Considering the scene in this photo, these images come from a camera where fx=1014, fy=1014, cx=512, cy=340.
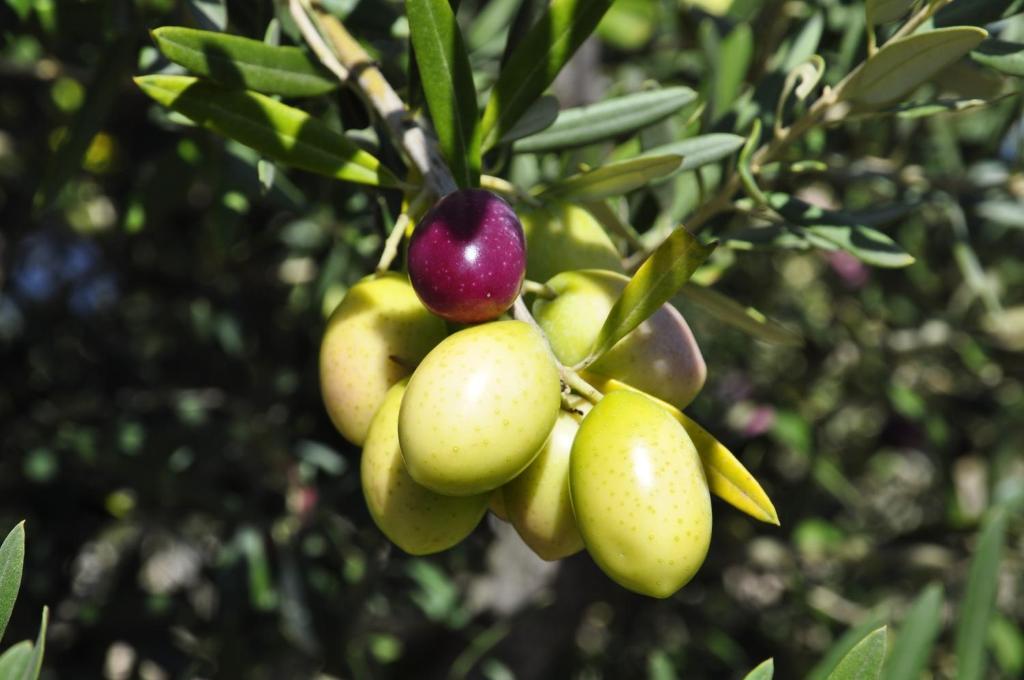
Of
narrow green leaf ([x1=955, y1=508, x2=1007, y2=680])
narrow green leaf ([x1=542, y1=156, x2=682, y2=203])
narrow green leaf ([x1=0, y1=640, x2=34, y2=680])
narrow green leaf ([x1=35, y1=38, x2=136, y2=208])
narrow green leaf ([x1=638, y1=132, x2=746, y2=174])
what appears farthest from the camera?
narrow green leaf ([x1=955, y1=508, x2=1007, y2=680])

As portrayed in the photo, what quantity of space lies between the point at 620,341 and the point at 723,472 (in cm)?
11

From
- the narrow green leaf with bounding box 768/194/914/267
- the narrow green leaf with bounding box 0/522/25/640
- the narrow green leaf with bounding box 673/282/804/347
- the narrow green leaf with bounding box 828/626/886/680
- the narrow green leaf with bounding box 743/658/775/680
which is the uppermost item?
the narrow green leaf with bounding box 0/522/25/640

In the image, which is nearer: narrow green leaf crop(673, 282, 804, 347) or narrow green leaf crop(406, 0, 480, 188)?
narrow green leaf crop(406, 0, 480, 188)

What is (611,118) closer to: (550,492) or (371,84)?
(371,84)

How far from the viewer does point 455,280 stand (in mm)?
645

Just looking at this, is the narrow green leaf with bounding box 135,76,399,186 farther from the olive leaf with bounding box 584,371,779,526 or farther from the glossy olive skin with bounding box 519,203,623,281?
the olive leaf with bounding box 584,371,779,526

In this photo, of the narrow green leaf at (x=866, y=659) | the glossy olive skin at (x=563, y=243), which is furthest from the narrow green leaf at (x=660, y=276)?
the narrow green leaf at (x=866, y=659)

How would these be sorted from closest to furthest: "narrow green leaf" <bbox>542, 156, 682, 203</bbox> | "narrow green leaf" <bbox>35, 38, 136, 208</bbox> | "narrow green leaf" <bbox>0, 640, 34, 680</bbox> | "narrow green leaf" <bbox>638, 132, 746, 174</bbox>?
"narrow green leaf" <bbox>0, 640, 34, 680</bbox>, "narrow green leaf" <bbox>542, 156, 682, 203</bbox>, "narrow green leaf" <bbox>638, 132, 746, 174</bbox>, "narrow green leaf" <bbox>35, 38, 136, 208</bbox>

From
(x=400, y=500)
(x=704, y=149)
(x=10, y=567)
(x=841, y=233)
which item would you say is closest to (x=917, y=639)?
(x=841, y=233)

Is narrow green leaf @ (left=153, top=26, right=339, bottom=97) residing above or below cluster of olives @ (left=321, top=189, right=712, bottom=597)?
above

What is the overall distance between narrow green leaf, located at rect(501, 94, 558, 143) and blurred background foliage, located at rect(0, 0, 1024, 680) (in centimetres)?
23

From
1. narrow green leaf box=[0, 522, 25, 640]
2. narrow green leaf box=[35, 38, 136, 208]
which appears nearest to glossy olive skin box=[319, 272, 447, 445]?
narrow green leaf box=[0, 522, 25, 640]

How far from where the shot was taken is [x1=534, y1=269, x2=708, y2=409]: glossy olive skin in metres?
0.71

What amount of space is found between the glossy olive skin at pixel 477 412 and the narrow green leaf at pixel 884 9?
0.43 meters
